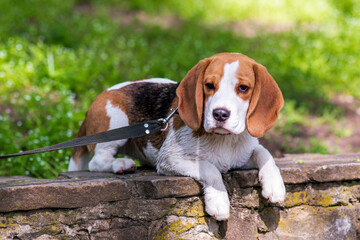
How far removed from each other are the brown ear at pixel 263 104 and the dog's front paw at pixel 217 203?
478 mm

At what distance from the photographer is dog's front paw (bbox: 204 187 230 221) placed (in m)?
2.89

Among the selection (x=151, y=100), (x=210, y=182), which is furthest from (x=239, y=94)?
(x=151, y=100)

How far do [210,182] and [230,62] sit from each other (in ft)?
2.62

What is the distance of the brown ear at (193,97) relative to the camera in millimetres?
2879

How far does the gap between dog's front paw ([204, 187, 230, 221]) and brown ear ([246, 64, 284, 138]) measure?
1.57 ft

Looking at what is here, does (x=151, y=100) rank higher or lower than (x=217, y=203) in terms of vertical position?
higher

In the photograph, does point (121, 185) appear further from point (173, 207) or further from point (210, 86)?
point (210, 86)

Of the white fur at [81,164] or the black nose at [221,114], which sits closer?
the black nose at [221,114]

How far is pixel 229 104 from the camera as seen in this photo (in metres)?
2.68

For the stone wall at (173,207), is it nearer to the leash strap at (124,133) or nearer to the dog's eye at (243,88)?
the leash strap at (124,133)

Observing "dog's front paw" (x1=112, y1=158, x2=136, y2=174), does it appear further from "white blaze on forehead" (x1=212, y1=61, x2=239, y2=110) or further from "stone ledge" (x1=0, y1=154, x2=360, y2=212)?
"white blaze on forehead" (x1=212, y1=61, x2=239, y2=110)

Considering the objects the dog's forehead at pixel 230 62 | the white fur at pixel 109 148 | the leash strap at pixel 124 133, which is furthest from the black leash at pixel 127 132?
the dog's forehead at pixel 230 62

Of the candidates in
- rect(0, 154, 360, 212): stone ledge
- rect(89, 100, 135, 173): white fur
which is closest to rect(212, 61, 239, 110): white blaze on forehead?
rect(0, 154, 360, 212): stone ledge

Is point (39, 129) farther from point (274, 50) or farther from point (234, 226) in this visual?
point (274, 50)
